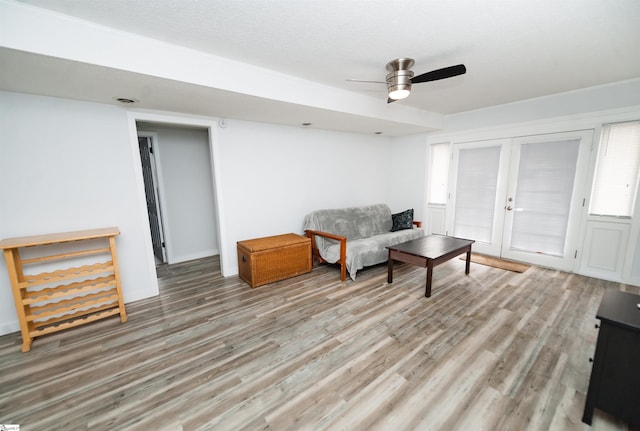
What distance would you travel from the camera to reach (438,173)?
189 inches

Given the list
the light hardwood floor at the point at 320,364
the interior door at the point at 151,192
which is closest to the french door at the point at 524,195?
the light hardwood floor at the point at 320,364

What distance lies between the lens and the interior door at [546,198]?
3359mm

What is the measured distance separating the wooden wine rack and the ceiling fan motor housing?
3.01 metres

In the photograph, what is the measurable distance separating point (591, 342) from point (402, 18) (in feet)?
9.87

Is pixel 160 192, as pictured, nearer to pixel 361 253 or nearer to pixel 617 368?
pixel 361 253

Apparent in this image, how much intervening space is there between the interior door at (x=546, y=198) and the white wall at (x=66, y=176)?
530 cm

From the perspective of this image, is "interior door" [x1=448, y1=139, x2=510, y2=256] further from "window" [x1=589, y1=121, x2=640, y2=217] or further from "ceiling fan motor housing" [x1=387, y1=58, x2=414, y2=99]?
"ceiling fan motor housing" [x1=387, y1=58, x2=414, y2=99]

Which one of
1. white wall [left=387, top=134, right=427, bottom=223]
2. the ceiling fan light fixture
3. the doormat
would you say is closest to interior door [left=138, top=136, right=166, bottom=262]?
the ceiling fan light fixture

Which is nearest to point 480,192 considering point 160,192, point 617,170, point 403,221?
point 403,221

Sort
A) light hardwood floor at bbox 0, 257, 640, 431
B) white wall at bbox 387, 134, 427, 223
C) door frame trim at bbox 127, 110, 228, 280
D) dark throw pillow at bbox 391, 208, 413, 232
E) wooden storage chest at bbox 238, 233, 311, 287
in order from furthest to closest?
1. white wall at bbox 387, 134, 427, 223
2. dark throw pillow at bbox 391, 208, 413, 232
3. wooden storage chest at bbox 238, 233, 311, 287
4. door frame trim at bbox 127, 110, 228, 280
5. light hardwood floor at bbox 0, 257, 640, 431

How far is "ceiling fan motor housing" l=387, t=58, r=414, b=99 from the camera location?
2281 millimetres

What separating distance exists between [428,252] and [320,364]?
190 centimetres

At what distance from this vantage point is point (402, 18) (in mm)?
1690

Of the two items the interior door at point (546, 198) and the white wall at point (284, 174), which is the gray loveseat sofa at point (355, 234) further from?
the interior door at point (546, 198)
